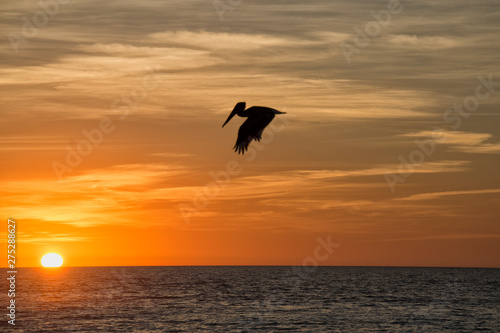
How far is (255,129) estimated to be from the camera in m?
16.8

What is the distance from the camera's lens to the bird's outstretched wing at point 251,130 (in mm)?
16688

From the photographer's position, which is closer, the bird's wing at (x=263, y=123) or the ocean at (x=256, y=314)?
the bird's wing at (x=263, y=123)

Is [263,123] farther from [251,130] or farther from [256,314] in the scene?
[256,314]

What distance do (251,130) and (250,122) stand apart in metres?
0.20

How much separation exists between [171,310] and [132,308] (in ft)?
15.2

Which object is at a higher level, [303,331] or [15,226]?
[15,226]

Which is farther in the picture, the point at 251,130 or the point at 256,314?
the point at 256,314

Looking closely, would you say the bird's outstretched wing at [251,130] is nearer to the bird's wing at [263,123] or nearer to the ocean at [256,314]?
the bird's wing at [263,123]

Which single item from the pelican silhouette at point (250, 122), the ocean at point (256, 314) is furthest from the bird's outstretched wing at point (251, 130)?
the ocean at point (256, 314)

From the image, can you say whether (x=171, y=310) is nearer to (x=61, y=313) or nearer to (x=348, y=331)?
(x=61, y=313)

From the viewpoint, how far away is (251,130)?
16.9 m

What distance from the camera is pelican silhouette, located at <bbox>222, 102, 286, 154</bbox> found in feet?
54.6

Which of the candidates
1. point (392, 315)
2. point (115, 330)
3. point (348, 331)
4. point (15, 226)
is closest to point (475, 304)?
point (392, 315)

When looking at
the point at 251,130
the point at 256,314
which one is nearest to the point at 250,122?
the point at 251,130
